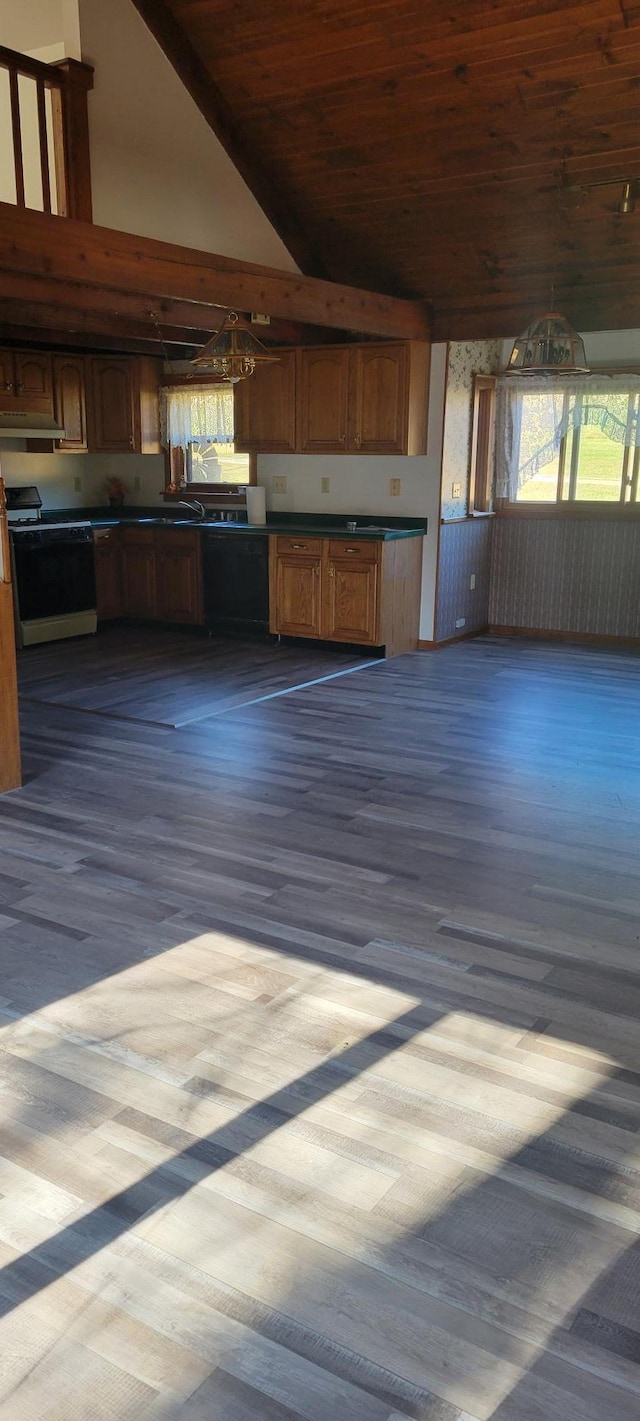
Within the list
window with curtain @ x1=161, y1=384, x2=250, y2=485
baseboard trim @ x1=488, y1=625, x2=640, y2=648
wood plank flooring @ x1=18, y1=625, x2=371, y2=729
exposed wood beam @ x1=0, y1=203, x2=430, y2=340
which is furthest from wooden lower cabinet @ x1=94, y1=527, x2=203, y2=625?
baseboard trim @ x1=488, y1=625, x2=640, y2=648

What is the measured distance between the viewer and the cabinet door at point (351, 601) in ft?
23.7

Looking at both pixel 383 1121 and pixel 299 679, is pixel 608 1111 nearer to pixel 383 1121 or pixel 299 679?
pixel 383 1121

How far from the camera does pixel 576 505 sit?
Answer: 822cm

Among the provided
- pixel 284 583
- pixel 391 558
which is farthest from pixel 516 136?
pixel 284 583

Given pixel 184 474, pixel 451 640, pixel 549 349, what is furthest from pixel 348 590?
pixel 549 349

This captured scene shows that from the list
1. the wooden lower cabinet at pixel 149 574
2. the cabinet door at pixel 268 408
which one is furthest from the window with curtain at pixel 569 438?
the wooden lower cabinet at pixel 149 574

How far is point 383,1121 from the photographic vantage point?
90.4 inches

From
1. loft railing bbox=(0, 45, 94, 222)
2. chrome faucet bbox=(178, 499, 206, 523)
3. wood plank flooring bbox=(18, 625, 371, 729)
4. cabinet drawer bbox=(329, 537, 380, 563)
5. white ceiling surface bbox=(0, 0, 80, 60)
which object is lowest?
wood plank flooring bbox=(18, 625, 371, 729)

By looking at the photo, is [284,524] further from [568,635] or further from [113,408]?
[568,635]

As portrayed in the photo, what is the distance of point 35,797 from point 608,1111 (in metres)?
2.85

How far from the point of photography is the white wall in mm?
5652

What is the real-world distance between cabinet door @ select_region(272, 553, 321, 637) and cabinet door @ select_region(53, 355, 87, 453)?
2.11m

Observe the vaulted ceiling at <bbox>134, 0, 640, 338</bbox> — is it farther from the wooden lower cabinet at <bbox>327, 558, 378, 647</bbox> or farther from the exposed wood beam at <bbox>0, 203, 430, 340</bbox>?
the wooden lower cabinet at <bbox>327, 558, 378, 647</bbox>

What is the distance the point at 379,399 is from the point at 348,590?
4.41 ft
